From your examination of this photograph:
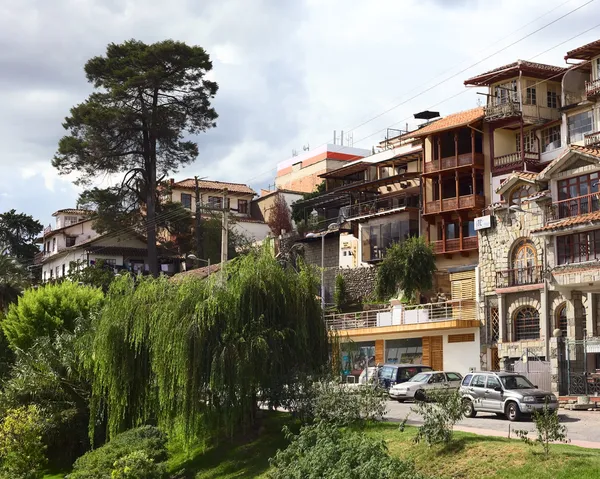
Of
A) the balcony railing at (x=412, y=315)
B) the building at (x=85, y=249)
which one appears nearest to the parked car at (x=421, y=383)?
the balcony railing at (x=412, y=315)

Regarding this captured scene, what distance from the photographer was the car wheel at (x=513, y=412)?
2883 centimetres

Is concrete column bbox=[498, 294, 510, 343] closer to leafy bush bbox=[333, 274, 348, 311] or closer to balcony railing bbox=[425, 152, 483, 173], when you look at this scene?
balcony railing bbox=[425, 152, 483, 173]

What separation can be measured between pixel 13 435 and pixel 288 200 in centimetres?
5716

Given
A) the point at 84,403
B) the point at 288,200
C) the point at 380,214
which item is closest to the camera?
the point at 84,403

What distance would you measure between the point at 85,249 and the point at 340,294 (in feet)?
93.8

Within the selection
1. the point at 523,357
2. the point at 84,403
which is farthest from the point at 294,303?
the point at 523,357

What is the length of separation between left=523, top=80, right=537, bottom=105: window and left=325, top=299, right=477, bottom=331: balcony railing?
16634 mm

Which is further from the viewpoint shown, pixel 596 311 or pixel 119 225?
pixel 119 225

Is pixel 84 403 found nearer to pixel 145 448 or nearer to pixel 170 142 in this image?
pixel 145 448

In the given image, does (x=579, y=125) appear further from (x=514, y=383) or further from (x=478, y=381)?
(x=514, y=383)

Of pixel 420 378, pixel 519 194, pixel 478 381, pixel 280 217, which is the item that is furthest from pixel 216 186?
pixel 478 381

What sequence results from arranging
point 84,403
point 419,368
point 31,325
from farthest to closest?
point 31,325 < point 419,368 < point 84,403

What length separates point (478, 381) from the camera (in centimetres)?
3080

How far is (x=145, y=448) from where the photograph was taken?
27047 mm
